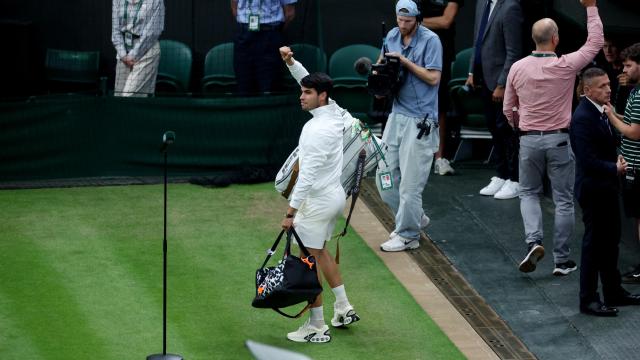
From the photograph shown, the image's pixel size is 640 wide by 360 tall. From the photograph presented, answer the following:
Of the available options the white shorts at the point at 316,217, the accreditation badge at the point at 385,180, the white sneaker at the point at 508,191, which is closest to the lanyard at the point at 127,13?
the accreditation badge at the point at 385,180

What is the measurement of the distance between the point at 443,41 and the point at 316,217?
17.9 ft

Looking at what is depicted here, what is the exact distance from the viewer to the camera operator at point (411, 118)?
38.6 feet

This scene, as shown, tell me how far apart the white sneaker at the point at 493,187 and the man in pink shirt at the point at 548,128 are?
2.34 metres

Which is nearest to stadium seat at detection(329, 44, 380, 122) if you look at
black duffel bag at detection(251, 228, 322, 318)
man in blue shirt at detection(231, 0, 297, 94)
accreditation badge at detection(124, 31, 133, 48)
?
man in blue shirt at detection(231, 0, 297, 94)

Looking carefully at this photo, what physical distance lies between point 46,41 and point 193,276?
18.3 feet

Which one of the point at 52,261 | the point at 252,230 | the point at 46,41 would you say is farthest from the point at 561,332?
the point at 46,41

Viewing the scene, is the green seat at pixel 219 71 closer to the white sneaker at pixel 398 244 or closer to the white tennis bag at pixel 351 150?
→ the white sneaker at pixel 398 244

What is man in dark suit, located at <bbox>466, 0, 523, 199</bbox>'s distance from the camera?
43.9 ft

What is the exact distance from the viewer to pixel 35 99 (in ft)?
46.2

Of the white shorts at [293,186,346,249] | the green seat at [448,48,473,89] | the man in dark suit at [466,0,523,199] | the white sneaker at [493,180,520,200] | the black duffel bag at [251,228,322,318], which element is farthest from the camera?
the green seat at [448,48,473,89]

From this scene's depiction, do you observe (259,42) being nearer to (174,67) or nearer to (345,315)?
(174,67)

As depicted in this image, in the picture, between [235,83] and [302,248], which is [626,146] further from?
[235,83]

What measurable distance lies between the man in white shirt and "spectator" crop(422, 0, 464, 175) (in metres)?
4.74

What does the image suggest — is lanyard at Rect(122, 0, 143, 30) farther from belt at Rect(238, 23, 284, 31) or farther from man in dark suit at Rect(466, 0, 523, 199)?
man in dark suit at Rect(466, 0, 523, 199)
